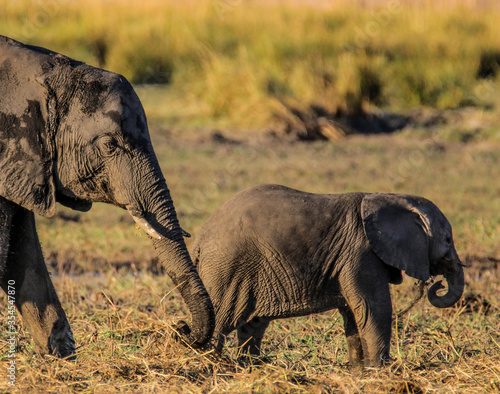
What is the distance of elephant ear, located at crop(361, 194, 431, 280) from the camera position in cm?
436

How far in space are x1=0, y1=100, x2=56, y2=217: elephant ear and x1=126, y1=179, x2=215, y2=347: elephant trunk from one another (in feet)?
1.29

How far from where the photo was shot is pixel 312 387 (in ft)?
11.9

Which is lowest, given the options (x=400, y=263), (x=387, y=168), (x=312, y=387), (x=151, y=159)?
(x=387, y=168)

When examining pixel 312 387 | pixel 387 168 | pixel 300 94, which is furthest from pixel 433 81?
pixel 312 387

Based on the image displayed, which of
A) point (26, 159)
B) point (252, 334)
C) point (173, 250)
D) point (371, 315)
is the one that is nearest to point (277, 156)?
point (252, 334)

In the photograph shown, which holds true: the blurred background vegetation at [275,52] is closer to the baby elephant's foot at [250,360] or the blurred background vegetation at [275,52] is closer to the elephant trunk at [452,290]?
the elephant trunk at [452,290]

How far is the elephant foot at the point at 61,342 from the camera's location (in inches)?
155

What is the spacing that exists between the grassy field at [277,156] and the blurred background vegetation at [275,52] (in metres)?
0.04

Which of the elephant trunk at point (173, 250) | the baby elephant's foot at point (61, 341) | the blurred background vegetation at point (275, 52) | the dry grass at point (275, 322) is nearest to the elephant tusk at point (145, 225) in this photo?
the elephant trunk at point (173, 250)

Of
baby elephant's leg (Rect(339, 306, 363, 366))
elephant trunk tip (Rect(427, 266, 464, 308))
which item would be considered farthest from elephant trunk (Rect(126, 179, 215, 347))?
elephant trunk tip (Rect(427, 266, 464, 308))

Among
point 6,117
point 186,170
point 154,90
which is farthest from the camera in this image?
point 154,90

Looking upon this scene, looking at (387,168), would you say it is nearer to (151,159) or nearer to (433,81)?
(433,81)

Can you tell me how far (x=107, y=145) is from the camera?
3.47 m

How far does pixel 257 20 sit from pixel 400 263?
1380cm
